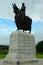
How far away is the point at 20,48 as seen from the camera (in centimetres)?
2081

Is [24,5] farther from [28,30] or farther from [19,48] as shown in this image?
[19,48]

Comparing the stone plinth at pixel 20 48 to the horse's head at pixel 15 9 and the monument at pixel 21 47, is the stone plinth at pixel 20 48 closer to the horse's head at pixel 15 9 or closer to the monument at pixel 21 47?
the monument at pixel 21 47

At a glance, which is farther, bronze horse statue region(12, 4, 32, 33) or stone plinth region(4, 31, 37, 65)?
bronze horse statue region(12, 4, 32, 33)

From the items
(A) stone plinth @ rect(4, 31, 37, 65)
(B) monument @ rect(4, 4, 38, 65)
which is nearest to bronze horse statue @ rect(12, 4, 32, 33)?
(B) monument @ rect(4, 4, 38, 65)

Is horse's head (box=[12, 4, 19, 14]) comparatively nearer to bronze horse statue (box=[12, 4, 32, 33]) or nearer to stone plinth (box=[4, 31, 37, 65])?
bronze horse statue (box=[12, 4, 32, 33])

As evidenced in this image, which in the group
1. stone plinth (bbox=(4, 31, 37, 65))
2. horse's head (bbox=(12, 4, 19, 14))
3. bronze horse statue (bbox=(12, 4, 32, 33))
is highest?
horse's head (bbox=(12, 4, 19, 14))

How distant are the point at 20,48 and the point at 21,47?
152 mm

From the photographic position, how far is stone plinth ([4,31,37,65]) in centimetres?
2066

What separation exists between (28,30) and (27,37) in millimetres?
1029

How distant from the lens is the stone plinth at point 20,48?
67.8 ft

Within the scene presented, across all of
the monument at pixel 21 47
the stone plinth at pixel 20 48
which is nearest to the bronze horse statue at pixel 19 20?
the monument at pixel 21 47

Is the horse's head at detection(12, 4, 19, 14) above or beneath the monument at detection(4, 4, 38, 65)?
above

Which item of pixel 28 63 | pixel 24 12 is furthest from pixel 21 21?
pixel 28 63

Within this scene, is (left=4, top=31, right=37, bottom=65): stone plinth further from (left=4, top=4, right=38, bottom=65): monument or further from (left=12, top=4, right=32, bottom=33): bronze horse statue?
(left=12, top=4, right=32, bottom=33): bronze horse statue
